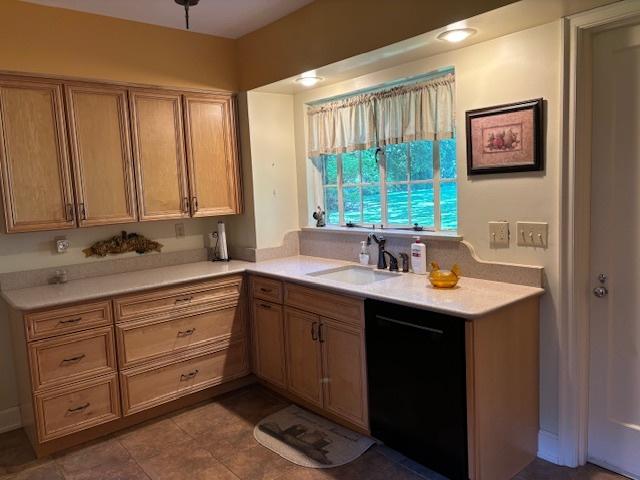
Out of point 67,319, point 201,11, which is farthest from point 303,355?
point 201,11

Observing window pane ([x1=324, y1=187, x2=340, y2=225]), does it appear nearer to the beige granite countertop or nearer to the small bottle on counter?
the beige granite countertop

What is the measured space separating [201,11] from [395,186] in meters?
1.69

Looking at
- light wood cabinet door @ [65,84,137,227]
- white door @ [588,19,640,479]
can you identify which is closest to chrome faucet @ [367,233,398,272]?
white door @ [588,19,640,479]

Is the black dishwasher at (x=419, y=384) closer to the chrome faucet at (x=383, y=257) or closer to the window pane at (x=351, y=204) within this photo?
the chrome faucet at (x=383, y=257)

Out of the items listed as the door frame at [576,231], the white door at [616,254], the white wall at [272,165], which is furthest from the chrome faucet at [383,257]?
the white door at [616,254]

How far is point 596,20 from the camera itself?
2.17m

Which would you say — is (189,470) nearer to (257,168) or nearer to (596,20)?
(257,168)

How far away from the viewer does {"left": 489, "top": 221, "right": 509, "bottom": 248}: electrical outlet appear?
260 centimetres

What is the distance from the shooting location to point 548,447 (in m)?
2.53

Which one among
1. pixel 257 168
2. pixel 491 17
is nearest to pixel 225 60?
pixel 257 168

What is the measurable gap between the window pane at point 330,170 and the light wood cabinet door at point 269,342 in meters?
1.11

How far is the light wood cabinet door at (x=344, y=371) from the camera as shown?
2705mm

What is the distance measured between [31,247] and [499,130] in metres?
2.90

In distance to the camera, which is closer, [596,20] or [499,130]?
[596,20]
